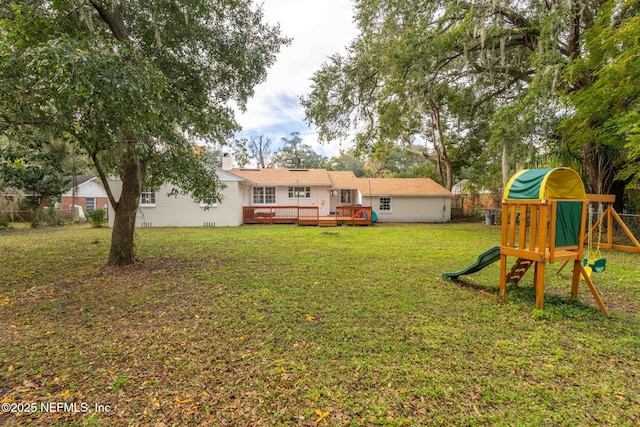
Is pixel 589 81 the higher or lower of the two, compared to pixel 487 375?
higher

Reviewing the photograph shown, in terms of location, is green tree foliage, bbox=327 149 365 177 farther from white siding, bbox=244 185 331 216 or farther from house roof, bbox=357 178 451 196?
white siding, bbox=244 185 331 216

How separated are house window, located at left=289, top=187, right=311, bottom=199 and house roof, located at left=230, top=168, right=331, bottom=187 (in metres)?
0.55

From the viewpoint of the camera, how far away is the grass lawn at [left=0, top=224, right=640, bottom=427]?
217 centimetres

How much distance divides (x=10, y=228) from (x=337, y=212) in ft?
53.3

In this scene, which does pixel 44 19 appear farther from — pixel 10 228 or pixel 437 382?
pixel 10 228

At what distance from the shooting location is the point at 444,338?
3.25m

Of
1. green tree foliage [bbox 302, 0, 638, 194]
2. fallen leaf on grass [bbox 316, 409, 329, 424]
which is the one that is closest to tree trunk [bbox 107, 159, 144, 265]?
fallen leaf on grass [bbox 316, 409, 329, 424]

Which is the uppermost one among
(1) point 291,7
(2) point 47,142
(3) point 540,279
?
(1) point 291,7

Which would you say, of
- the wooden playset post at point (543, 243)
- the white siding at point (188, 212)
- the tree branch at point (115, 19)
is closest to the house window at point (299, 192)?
the white siding at point (188, 212)

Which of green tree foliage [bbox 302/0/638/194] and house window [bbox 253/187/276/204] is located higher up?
green tree foliage [bbox 302/0/638/194]

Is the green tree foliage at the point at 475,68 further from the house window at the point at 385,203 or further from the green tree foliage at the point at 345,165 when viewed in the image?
the green tree foliage at the point at 345,165

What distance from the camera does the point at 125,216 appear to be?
6195 mm

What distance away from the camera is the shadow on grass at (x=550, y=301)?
12.8 feet

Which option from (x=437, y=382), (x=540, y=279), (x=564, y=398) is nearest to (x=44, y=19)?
(x=437, y=382)
